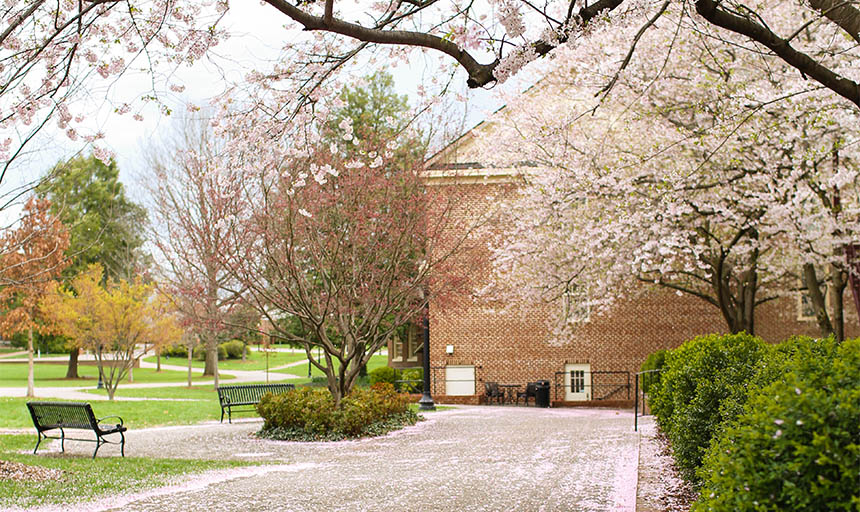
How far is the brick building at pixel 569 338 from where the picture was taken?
24.1 m

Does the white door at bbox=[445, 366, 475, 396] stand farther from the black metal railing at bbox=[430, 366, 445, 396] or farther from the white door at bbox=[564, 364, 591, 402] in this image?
the white door at bbox=[564, 364, 591, 402]

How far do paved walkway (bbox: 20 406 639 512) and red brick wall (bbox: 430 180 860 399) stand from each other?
9353mm

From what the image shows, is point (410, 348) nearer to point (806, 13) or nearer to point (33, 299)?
point (33, 299)

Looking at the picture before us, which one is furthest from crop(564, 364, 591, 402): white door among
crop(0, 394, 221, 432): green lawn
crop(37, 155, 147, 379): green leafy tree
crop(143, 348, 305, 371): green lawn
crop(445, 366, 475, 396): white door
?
crop(143, 348, 305, 371): green lawn

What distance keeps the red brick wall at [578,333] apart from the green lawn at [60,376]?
15514 millimetres

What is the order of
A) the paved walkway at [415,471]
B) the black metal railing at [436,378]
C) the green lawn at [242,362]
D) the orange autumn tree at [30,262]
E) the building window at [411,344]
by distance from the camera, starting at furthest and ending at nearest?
the green lawn at [242,362]
the building window at [411,344]
the black metal railing at [436,378]
the orange autumn tree at [30,262]
the paved walkway at [415,471]

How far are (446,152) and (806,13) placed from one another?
305 inches

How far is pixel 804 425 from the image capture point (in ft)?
8.38

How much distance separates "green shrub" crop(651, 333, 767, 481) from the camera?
603 centimetres

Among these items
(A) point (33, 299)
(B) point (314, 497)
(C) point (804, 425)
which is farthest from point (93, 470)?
(A) point (33, 299)

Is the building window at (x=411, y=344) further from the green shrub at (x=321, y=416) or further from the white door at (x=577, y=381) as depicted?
the green shrub at (x=321, y=416)

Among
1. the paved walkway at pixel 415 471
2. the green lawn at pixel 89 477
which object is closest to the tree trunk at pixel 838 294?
the paved walkway at pixel 415 471

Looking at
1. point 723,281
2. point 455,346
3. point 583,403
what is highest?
point 723,281

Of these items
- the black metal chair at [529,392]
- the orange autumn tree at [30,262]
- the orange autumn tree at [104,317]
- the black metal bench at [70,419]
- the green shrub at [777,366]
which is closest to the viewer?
the green shrub at [777,366]
